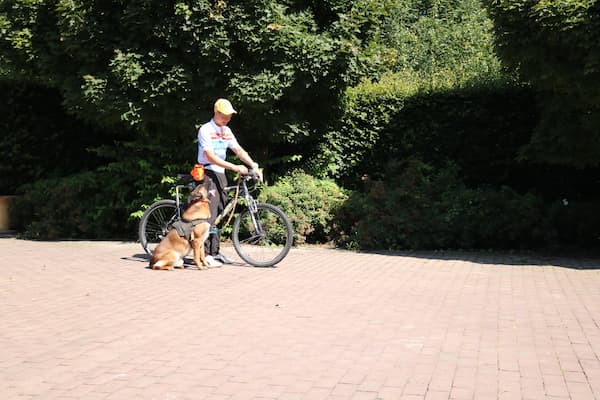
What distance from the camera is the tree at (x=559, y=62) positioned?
8117 millimetres

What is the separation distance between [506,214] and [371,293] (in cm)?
407

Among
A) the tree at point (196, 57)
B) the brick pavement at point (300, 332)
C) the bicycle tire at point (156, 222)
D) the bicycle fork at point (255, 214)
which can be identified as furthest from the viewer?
the tree at point (196, 57)

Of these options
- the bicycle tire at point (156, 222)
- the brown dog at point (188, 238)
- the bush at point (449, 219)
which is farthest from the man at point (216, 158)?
the bush at point (449, 219)

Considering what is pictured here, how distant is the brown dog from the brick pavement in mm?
195

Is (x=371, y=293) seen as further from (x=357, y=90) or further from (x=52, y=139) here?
(x=52, y=139)

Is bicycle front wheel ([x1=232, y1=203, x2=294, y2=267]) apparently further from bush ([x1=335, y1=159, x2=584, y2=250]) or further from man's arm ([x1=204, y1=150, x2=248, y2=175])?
bush ([x1=335, y1=159, x2=584, y2=250])

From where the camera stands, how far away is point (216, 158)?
840 centimetres

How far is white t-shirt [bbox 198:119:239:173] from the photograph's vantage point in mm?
8438

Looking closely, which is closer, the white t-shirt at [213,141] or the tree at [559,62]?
the tree at [559,62]

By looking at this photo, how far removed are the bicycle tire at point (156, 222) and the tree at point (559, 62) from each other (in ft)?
16.4

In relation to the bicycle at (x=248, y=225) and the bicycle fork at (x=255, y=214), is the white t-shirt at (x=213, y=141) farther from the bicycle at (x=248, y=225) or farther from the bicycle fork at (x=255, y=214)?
the bicycle fork at (x=255, y=214)

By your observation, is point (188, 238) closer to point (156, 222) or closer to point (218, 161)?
point (218, 161)

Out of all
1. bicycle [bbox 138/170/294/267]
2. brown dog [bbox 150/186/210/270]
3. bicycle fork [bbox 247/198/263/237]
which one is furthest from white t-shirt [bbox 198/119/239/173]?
bicycle fork [bbox 247/198/263/237]

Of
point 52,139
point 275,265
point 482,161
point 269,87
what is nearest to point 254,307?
point 275,265
